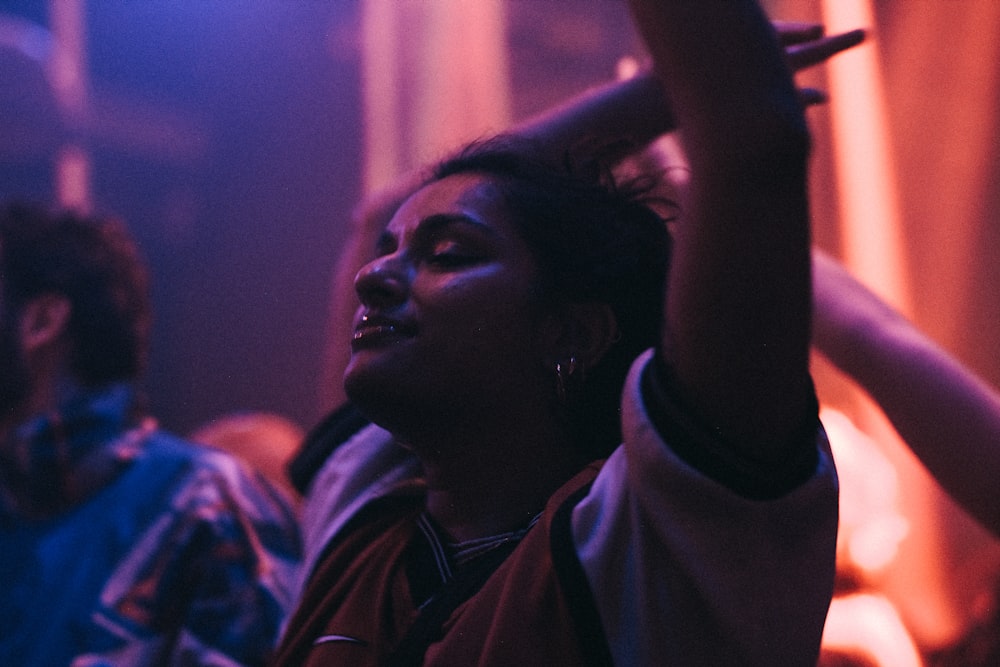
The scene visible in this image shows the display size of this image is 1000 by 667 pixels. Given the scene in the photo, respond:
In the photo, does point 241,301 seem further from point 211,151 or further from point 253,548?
point 253,548

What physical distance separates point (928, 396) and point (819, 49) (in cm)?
35

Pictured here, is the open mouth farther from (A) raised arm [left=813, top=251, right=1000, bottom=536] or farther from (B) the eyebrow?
(A) raised arm [left=813, top=251, right=1000, bottom=536]

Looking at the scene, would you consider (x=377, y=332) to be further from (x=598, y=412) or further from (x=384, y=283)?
(x=598, y=412)

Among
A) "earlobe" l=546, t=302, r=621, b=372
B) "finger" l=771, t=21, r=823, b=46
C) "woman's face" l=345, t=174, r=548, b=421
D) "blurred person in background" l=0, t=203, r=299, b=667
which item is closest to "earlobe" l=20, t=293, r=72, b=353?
"blurred person in background" l=0, t=203, r=299, b=667

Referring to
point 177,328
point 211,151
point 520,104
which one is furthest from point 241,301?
point 520,104

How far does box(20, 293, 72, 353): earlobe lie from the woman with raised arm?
30.1 inches

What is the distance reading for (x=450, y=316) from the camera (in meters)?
0.64

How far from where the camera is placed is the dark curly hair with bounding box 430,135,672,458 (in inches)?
27.3

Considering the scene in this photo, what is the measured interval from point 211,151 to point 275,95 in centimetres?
38

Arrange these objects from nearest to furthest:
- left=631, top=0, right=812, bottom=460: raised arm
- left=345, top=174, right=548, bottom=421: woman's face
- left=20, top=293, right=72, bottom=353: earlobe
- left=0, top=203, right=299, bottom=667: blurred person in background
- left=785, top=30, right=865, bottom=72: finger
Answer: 1. left=631, top=0, right=812, bottom=460: raised arm
2. left=345, top=174, right=548, bottom=421: woman's face
3. left=785, top=30, right=865, bottom=72: finger
4. left=0, top=203, right=299, bottom=667: blurred person in background
5. left=20, top=293, right=72, bottom=353: earlobe

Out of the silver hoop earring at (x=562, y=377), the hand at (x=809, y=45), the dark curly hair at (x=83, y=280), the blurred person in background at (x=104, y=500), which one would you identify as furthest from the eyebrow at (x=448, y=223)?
the dark curly hair at (x=83, y=280)

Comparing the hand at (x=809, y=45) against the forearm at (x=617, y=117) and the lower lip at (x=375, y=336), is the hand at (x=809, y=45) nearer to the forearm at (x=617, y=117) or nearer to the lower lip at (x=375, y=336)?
the forearm at (x=617, y=117)

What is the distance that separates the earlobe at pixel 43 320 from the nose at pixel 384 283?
2.98 ft

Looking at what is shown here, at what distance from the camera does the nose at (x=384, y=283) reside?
0.66 m
